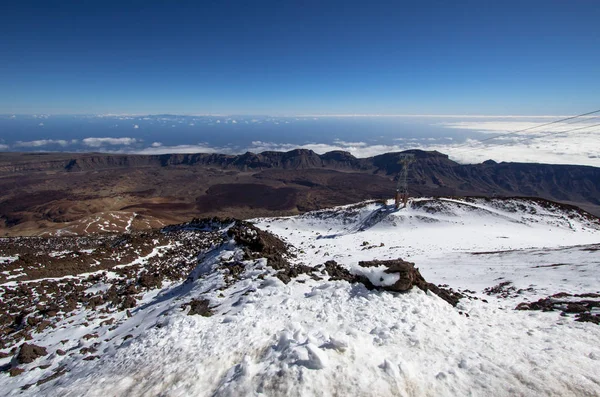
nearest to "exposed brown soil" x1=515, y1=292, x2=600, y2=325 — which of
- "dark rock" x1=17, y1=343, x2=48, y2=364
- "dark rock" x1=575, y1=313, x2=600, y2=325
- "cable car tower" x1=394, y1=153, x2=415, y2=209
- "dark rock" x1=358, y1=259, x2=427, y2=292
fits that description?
"dark rock" x1=575, y1=313, x2=600, y2=325

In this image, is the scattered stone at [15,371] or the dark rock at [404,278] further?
the dark rock at [404,278]

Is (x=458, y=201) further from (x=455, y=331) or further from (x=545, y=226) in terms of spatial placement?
(x=455, y=331)

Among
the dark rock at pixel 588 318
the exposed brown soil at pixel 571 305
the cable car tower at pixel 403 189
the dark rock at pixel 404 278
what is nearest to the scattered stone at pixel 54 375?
the dark rock at pixel 404 278

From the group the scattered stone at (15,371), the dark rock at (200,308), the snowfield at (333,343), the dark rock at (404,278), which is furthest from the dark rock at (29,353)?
the dark rock at (404,278)

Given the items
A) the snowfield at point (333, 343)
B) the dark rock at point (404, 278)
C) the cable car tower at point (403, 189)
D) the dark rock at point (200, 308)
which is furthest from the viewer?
the cable car tower at point (403, 189)

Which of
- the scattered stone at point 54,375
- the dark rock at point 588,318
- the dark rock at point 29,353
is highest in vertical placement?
the dark rock at point 588,318

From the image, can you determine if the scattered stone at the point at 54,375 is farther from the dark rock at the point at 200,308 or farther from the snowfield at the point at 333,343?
the dark rock at the point at 200,308

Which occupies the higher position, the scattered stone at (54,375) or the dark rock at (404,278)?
the dark rock at (404,278)

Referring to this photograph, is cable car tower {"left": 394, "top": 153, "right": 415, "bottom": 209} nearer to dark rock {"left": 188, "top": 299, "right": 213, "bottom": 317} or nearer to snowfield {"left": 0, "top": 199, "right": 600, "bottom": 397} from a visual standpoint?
snowfield {"left": 0, "top": 199, "right": 600, "bottom": 397}

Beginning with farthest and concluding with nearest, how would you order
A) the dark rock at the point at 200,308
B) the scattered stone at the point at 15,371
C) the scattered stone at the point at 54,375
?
1. the dark rock at the point at 200,308
2. the scattered stone at the point at 15,371
3. the scattered stone at the point at 54,375

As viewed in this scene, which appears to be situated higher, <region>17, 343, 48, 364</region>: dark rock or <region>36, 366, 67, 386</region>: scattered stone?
<region>36, 366, 67, 386</region>: scattered stone
